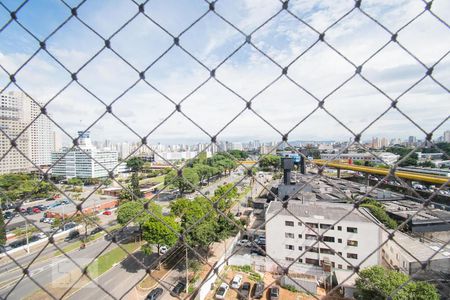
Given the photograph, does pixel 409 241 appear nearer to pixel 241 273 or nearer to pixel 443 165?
pixel 241 273

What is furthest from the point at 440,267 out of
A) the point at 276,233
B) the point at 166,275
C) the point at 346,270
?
the point at 166,275

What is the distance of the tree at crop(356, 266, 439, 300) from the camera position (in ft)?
9.51

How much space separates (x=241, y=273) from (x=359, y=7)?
5.02m

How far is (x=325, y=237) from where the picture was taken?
452cm

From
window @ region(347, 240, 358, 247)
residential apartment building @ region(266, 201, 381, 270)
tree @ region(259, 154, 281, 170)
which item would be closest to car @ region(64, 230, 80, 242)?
residential apartment building @ region(266, 201, 381, 270)

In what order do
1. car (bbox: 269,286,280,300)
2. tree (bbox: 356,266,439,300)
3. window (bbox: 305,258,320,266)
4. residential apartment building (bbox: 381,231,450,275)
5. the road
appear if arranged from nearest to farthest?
tree (bbox: 356,266,439,300) < car (bbox: 269,286,280,300) < residential apartment building (bbox: 381,231,450,275) < the road < window (bbox: 305,258,320,266)

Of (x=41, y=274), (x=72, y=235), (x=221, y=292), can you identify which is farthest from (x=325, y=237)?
(x=72, y=235)

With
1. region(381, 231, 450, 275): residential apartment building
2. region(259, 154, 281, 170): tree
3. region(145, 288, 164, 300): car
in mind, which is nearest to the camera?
region(145, 288, 164, 300): car

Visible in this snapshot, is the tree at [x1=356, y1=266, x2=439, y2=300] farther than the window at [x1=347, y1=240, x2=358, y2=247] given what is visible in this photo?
No

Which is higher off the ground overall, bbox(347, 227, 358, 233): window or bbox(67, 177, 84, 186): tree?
bbox(347, 227, 358, 233): window

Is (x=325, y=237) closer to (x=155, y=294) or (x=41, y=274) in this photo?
(x=155, y=294)

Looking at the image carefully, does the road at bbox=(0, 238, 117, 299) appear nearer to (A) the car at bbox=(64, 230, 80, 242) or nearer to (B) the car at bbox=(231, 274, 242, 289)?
(A) the car at bbox=(64, 230, 80, 242)

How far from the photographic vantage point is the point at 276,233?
16.1ft

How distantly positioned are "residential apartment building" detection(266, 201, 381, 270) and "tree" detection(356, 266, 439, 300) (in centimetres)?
91
